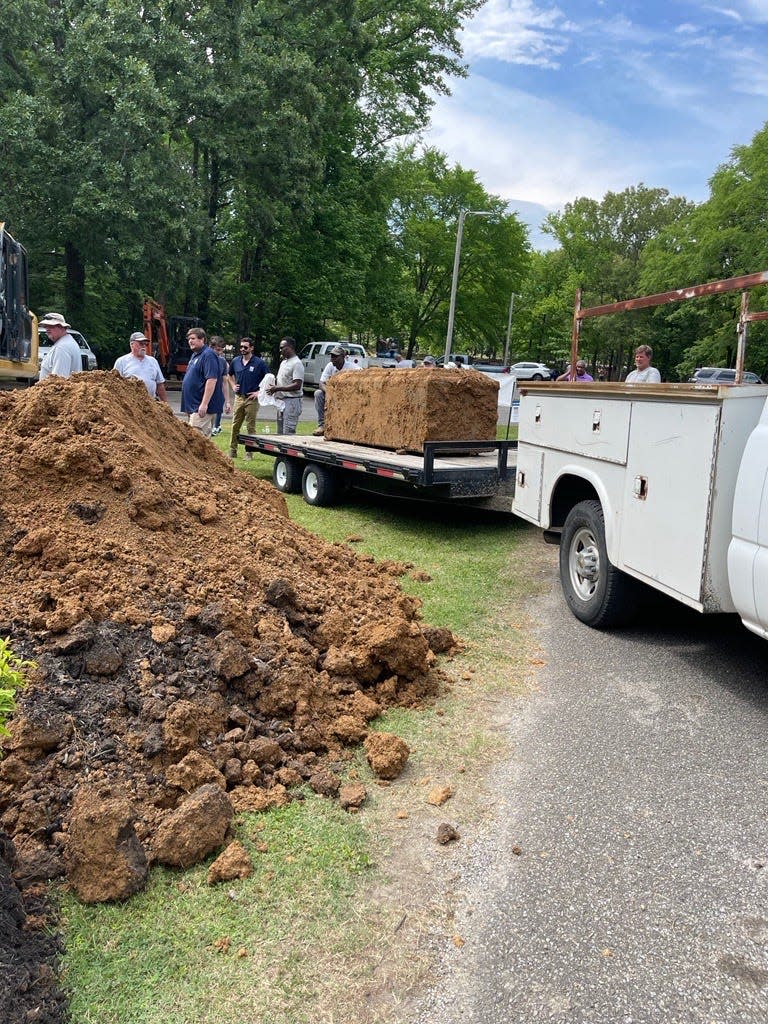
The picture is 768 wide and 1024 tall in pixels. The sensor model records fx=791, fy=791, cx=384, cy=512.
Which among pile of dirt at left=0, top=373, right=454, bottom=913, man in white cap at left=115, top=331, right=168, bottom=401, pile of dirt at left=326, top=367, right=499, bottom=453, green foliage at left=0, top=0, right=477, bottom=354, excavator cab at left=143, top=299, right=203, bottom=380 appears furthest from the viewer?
excavator cab at left=143, top=299, right=203, bottom=380

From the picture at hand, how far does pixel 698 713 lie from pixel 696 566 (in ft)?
2.72

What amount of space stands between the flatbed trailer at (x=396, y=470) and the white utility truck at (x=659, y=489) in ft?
5.38

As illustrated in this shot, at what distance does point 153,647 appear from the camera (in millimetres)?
3961

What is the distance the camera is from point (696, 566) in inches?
173

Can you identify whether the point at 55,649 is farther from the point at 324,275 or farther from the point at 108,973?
the point at 324,275

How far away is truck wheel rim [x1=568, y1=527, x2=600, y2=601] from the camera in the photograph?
589cm

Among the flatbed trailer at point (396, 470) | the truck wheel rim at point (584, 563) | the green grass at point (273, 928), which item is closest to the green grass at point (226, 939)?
the green grass at point (273, 928)

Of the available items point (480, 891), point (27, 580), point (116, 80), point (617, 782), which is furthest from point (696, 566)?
point (116, 80)

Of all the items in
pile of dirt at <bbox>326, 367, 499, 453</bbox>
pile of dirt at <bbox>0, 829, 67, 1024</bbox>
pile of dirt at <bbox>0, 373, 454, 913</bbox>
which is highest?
pile of dirt at <bbox>326, 367, 499, 453</bbox>

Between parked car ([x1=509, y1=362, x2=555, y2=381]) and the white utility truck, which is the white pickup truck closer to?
the white utility truck

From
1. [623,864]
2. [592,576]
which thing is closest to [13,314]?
[592,576]

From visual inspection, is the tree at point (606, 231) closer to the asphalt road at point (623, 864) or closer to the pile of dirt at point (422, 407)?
the pile of dirt at point (422, 407)

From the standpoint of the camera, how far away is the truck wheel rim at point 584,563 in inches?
232

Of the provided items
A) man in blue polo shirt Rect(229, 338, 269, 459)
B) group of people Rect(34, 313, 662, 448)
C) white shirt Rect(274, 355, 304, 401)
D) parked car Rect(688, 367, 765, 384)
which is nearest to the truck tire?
parked car Rect(688, 367, 765, 384)
